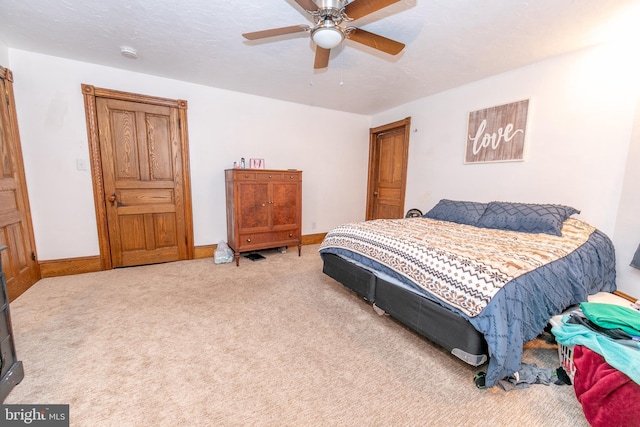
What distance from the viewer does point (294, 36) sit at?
2207 millimetres

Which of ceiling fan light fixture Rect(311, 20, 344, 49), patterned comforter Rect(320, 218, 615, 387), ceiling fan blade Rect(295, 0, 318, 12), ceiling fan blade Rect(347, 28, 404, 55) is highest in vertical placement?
ceiling fan blade Rect(295, 0, 318, 12)

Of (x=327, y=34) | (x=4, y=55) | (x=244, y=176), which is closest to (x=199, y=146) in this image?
(x=244, y=176)

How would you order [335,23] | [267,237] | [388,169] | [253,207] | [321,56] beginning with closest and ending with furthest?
[335,23] < [321,56] < [253,207] < [267,237] < [388,169]

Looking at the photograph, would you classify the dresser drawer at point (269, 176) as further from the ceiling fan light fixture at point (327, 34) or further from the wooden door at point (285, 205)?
the ceiling fan light fixture at point (327, 34)

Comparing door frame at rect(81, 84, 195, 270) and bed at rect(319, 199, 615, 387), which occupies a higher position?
door frame at rect(81, 84, 195, 270)

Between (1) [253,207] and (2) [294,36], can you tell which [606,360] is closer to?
(2) [294,36]

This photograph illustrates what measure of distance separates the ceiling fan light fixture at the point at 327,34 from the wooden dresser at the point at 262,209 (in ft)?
6.38

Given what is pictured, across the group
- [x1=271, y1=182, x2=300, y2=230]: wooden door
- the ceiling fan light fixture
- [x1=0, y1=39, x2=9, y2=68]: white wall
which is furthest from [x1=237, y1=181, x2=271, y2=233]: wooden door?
[x1=0, y1=39, x2=9, y2=68]: white wall

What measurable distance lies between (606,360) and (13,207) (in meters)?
4.56

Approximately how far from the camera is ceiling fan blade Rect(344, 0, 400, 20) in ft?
4.79

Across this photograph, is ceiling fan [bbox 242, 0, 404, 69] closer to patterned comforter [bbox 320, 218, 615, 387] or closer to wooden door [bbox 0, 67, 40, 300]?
patterned comforter [bbox 320, 218, 615, 387]

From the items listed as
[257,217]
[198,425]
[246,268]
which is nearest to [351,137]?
→ [257,217]

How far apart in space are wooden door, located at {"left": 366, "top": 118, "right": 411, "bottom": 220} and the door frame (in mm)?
3148

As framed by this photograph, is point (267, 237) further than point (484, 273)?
Yes
